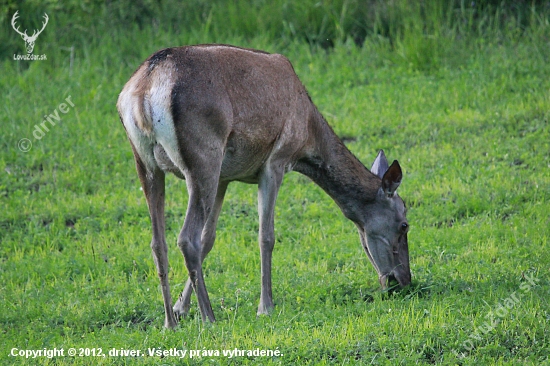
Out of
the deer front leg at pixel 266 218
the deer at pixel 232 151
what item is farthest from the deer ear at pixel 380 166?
the deer front leg at pixel 266 218

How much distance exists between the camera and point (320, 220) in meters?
9.16

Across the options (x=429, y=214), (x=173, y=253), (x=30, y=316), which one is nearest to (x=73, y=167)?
(x=173, y=253)

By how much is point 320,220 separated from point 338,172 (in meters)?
1.61

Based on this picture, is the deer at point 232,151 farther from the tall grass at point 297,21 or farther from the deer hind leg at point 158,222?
the tall grass at point 297,21

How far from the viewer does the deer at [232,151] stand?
6148mm

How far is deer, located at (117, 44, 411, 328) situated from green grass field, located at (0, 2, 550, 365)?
1.28 ft

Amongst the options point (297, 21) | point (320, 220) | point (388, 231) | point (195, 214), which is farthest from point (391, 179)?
point (297, 21)

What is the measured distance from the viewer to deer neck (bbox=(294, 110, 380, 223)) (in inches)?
299

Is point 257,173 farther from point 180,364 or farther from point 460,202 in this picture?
point 460,202

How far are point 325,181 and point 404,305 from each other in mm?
1489

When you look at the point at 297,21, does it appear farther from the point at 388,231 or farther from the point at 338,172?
the point at 388,231

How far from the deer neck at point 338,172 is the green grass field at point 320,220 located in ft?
2.32

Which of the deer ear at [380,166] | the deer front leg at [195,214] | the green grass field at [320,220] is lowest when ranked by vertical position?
the green grass field at [320,220]

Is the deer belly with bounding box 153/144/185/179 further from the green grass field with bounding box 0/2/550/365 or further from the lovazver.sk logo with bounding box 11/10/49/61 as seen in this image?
the lovazver.sk logo with bounding box 11/10/49/61
